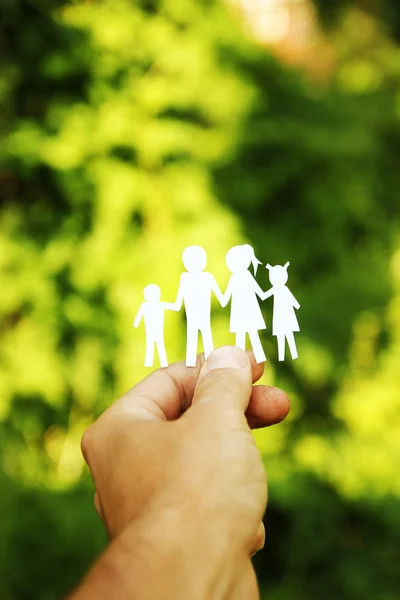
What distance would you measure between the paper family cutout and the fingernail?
0.10 ft

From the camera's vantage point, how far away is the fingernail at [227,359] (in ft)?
2.96

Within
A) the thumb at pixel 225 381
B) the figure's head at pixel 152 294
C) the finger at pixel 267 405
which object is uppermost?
the figure's head at pixel 152 294

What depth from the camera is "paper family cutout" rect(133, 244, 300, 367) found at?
97cm

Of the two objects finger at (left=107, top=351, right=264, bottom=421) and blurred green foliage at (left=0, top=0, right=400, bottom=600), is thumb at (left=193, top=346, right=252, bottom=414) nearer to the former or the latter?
finger at (left=107, top=351, right=264, bottom=421)

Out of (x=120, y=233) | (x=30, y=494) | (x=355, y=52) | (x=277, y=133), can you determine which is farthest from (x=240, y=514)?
(x=355, y=52)

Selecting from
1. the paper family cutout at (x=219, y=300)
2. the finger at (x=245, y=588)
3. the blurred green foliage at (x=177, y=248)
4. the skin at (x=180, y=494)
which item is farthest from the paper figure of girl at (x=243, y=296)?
the blurred green foliage at (x=177, y=248)

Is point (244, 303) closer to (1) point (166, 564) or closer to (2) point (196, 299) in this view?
(2) point (196, 299)

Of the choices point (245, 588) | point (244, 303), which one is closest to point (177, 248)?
point (244, 303)

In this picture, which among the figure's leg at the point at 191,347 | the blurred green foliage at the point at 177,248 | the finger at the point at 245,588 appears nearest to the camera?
the finger at the point at 245,588

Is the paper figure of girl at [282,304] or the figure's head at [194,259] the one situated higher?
the figure's head at [194,259]

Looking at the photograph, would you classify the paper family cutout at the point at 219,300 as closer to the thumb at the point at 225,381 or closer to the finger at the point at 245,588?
the thumb at the point at 225,381

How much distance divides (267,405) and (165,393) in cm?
17

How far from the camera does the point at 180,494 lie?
2.23 ft

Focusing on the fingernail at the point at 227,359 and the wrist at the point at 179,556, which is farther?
the fingernail at the point at 227,359
